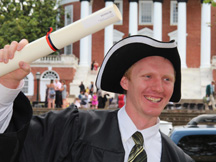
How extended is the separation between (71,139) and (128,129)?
1.25ft

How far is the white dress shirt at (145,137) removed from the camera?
2679 mm

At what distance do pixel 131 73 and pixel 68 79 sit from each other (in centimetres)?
Answer: 3739

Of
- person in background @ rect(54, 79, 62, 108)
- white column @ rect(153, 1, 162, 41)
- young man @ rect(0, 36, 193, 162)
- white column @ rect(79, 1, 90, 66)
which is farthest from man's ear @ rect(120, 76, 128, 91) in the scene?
white column @ rect(153, 1, 162, 41)

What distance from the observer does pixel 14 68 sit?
214 centimetres

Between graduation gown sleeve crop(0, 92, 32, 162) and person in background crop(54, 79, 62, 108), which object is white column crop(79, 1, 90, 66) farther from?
graduation gown sleeve crop(0, 92, 32, 162)

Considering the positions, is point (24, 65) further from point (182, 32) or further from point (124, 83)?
point (182, 32)

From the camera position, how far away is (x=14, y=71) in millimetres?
2207

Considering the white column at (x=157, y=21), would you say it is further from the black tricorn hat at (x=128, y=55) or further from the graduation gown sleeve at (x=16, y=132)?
the graduation gown sleeve at (x=16, y=132)

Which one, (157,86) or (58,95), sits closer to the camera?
(157,86)

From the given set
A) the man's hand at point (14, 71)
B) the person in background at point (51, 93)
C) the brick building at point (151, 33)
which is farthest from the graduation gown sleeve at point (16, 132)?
the brick building at point (151, 33)

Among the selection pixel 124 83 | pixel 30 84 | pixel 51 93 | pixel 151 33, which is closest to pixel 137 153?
pixel 124 83

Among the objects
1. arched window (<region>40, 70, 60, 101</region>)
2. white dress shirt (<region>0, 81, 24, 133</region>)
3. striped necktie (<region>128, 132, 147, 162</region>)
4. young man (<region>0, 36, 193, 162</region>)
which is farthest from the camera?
arched window (<region>40, 70, 60, 101</region>)

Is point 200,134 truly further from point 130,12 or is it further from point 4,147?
point 130,12

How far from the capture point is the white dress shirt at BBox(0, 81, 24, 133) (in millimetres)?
2279
